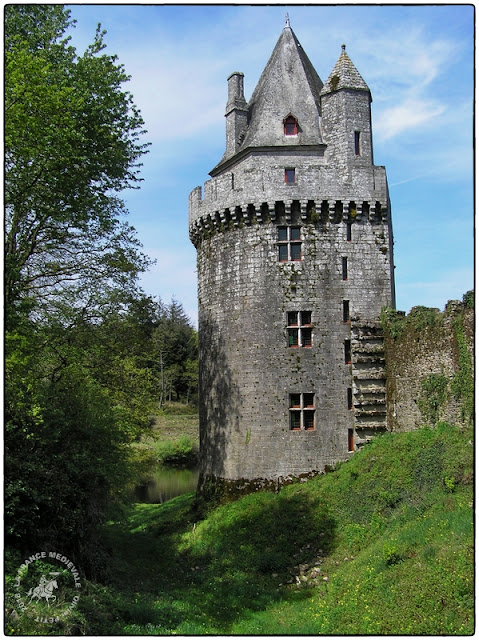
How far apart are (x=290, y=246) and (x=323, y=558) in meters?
11.0

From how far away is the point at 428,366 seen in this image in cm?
1822

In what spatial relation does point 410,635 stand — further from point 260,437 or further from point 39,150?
point 39,150

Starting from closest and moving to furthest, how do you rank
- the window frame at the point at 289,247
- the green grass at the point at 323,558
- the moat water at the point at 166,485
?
the green grass at the point at 323,558, the window frame at the point at 289,247, the moat water at the point at 166,485

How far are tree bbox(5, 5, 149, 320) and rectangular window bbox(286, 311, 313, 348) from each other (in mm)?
5827

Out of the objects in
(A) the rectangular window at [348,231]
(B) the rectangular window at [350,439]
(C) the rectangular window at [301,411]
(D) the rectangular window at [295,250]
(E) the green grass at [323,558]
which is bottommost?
(E) the green grass at [323,558]

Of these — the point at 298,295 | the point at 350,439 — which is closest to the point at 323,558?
the point at 350,439

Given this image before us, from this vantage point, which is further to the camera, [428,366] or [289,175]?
[289,175]

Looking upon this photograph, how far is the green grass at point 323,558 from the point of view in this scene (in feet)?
35.6

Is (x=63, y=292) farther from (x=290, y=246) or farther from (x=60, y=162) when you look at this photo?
(x=290, y=246)

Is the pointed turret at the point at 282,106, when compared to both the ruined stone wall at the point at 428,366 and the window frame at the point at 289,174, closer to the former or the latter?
the window frame at the point at 289,174

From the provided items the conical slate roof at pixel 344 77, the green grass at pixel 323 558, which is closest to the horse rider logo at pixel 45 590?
the green grass at pixel 323 558

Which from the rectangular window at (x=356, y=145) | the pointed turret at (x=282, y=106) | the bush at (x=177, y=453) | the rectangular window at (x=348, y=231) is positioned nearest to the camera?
the rectangular window at (x=348, y=231)

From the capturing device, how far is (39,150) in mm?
13664

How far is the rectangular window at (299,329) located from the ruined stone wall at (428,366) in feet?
9.58
